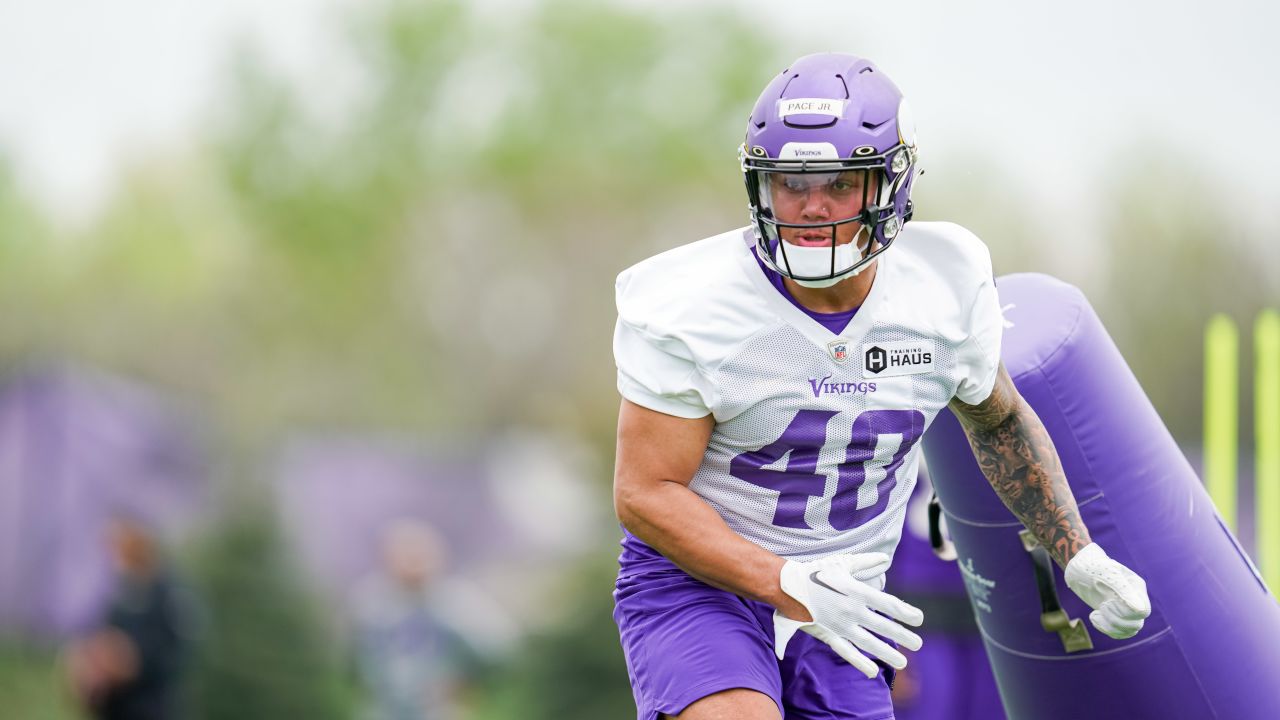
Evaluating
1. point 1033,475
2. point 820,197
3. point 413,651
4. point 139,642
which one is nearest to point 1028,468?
point 1033,475

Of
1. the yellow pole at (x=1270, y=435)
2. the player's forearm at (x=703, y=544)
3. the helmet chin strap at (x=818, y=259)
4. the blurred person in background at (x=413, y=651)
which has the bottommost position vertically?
the blurred person in background at (x=413, y=651)

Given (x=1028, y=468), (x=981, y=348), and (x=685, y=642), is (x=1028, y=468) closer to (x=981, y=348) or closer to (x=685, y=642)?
(x=981, y=348)

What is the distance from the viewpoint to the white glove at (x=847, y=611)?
3.11 metres

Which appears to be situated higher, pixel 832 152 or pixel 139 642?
pixel 832 152

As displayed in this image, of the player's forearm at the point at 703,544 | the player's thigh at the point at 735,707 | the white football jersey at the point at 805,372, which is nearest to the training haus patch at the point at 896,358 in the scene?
the white football jersey at the point at 805,372

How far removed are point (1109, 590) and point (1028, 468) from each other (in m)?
0.33

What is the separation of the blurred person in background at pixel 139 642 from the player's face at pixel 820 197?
24.0 ft

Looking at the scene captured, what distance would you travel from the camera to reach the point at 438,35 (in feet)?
121

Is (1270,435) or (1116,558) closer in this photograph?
(1116,558)

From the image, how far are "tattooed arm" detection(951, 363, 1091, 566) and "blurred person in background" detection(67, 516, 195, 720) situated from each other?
7.17 meters

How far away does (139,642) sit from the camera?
A: 955 centimetres

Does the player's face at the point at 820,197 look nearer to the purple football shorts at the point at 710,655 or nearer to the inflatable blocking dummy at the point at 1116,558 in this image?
the purple football shorts at the point at 710,655

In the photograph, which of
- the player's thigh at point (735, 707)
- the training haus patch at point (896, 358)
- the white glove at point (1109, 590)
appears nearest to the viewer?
the player's thigh at point (735, 707)

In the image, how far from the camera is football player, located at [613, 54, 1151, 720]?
10.3ft
